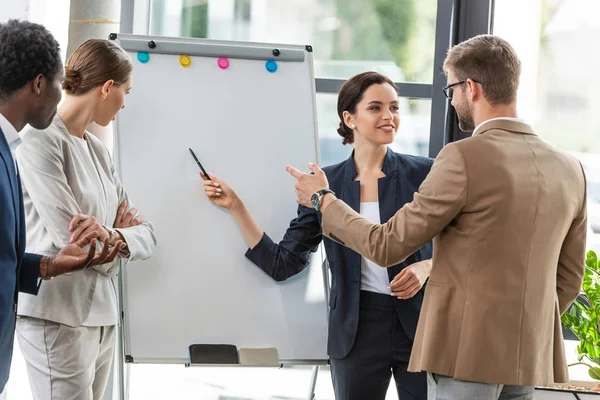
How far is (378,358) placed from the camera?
238 cm

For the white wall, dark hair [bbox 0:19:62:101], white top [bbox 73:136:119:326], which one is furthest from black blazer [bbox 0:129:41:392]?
the white wall

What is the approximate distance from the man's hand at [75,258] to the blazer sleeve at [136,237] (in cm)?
30

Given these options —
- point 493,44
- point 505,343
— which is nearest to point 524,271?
point 505,343

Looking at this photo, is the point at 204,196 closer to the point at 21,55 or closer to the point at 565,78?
the point at 21,55

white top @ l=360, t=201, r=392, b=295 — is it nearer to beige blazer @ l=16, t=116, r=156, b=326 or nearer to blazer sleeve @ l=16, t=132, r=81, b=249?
beige blazer @ l=16, t=116, r=156, b=326

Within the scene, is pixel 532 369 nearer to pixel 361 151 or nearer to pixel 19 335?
pixel 361 151

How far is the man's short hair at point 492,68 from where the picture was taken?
1.92 meters

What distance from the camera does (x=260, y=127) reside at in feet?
9.29

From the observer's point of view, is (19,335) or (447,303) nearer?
(447,303)

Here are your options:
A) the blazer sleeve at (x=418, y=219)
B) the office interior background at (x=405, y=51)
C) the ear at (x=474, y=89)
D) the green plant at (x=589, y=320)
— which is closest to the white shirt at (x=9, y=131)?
the blazer sleeve at (x=418, y=219)

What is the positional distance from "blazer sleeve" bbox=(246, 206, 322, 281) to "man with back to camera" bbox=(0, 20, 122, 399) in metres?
1.11

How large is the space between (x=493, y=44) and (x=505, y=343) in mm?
785

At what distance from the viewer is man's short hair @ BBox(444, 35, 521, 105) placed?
1923 millimetres

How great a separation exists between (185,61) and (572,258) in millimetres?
1595
